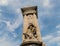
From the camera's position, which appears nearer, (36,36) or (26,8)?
(36,36)

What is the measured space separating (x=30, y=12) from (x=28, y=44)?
134 inches

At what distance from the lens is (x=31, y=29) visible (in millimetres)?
16047

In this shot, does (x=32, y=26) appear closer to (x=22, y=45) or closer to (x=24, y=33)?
(x=24, y=33)

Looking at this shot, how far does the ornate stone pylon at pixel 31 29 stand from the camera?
15004mm

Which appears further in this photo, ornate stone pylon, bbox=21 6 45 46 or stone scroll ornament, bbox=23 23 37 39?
stone scroll ornament, bbox=23 23 37 39

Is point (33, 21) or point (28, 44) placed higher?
point (33, 21)

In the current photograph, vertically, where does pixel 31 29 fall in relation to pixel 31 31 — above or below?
above

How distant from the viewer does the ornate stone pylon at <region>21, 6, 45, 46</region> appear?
15004 millimetres

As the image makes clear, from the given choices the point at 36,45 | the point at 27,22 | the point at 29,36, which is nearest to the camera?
the point at 36,45

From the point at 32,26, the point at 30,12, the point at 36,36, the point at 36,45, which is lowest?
the point at 36,45

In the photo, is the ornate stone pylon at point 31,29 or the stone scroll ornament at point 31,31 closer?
the ornate stone pylon at point 31,29

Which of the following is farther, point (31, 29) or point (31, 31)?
point (31, 29)

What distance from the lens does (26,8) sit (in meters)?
16.9

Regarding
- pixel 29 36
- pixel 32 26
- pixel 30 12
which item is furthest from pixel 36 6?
pixel 29 36
